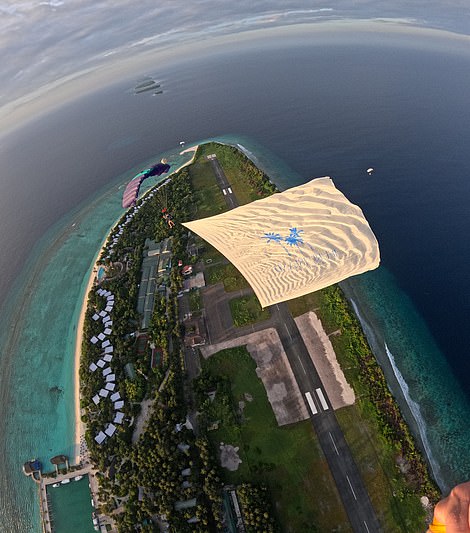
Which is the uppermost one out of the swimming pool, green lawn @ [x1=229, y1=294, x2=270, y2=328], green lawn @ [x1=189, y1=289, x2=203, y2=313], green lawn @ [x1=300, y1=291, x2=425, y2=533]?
green lawn @ [x1=189, y1=289, x2=203, y2=313]

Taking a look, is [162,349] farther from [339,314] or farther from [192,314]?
[339,314]

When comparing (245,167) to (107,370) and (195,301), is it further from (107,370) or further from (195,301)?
(107,370)


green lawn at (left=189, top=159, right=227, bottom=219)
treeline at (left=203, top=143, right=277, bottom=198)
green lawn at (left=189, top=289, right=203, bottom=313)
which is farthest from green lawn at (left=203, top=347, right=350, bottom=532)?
treeline at (left=203, top=143, right=277, bottom=198)

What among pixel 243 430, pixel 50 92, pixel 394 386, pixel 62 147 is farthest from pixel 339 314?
pixel 50 92

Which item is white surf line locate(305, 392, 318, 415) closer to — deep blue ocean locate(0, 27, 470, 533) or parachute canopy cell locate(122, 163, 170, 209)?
deep blue ocean locate(0, 27, 470, 533)

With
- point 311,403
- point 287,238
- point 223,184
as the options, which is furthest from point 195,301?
point 223,184

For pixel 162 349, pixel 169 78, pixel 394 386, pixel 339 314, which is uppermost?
pixel 169 78
